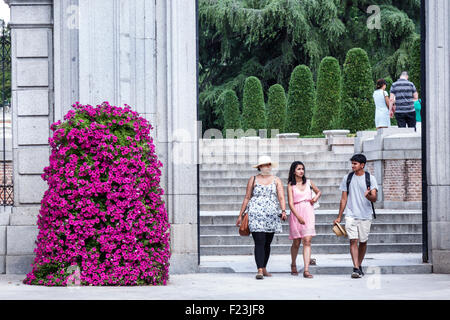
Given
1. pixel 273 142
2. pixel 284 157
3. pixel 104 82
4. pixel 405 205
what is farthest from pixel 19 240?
pixel 273 142

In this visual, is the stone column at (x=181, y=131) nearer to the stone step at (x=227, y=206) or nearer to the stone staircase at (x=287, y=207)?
the stone staircase at (x=287, y=207)

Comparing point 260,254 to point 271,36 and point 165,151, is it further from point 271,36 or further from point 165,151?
point 271,36

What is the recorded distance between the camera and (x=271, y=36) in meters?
35.8

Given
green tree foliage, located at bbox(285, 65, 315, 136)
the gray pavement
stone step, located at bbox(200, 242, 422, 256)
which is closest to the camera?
the gray pavement

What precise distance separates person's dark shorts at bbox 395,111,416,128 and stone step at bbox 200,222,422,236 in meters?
4.59

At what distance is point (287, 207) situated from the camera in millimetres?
17141

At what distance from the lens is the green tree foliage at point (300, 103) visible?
95.6ft

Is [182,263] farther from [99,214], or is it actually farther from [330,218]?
[330,218]

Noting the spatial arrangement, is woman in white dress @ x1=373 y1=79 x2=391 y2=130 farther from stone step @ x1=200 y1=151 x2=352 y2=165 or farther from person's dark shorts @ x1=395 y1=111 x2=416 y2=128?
stone step @ x1=200 y1=151 x2=352 y2=165

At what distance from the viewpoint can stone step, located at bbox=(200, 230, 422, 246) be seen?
14195mm

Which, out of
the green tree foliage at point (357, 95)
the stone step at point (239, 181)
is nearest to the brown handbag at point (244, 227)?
the stone step at point (239, 181)

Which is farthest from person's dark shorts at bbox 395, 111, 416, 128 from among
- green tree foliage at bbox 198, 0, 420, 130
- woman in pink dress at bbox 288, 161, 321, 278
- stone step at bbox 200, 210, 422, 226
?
green tree foliage at bbox 198, 0, 420, 130
